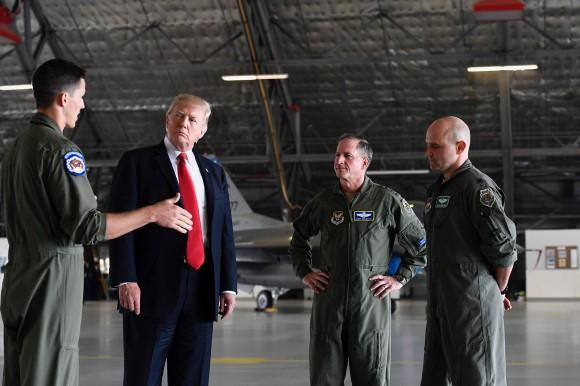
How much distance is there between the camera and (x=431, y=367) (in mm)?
4281

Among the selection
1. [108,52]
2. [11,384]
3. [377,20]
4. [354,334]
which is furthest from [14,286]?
[108,52]

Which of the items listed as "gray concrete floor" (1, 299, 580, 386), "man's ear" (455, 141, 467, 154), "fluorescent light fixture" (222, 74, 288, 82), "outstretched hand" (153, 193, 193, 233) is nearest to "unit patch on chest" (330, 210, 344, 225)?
"man's ear" (455, 141, 467, 154)

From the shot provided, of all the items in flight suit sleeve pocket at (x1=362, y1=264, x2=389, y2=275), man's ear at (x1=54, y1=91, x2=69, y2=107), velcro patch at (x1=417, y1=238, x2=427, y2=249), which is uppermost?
man's ear at (x1=54, y1=91, x2=69, y2=107)

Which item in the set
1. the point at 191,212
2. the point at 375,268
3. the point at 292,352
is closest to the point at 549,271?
the point at 292,352

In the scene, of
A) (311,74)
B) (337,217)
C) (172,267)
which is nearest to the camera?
(172,267)

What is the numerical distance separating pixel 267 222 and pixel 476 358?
18.4 metres

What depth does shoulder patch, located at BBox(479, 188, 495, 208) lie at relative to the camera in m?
4.06

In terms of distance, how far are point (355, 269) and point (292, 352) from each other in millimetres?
5284

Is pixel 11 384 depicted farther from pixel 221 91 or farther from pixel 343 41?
pixel 221 91

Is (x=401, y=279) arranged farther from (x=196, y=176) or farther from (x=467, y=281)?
(x=196, y=176)

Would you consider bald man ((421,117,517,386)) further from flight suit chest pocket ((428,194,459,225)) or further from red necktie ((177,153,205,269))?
red necktie ((177,153,205,269))

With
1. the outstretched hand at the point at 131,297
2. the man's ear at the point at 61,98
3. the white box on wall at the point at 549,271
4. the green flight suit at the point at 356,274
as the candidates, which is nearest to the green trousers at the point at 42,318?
the man's ear at the point at 61,98

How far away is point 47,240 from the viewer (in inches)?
125

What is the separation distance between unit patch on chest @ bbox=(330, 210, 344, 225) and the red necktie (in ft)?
2.82
